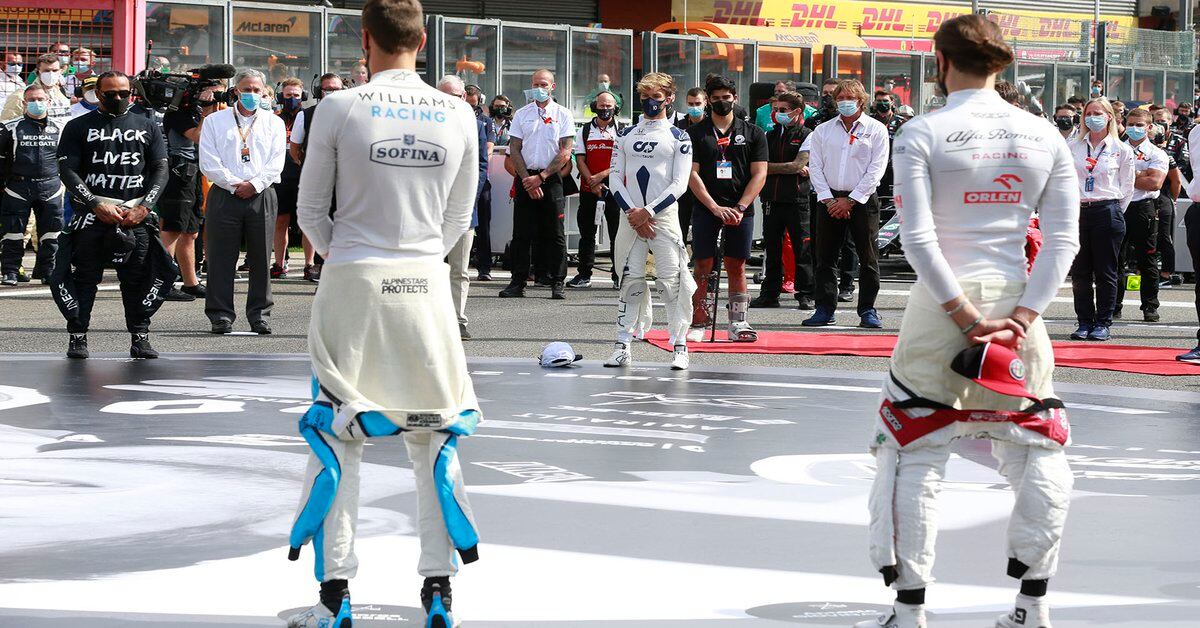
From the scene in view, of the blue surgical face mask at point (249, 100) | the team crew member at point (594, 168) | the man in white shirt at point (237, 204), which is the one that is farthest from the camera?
the team crew member at point (594, 168)

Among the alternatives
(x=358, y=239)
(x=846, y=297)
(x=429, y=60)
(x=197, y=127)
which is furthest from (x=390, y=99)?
(x=429, y=60)

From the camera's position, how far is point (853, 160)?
13312mm

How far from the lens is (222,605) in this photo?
4.72m

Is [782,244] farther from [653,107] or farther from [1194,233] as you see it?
[653,107]

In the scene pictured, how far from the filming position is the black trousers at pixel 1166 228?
17.0m

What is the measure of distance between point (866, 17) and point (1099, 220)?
26.4 m

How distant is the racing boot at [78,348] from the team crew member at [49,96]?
6.30 meters

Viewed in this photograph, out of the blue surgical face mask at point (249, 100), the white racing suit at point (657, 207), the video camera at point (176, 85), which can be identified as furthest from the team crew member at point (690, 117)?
the video camera at point (176, 85)

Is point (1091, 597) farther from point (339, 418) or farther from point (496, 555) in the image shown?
point (339, 418)

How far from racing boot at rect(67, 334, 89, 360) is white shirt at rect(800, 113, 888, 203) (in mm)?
6141

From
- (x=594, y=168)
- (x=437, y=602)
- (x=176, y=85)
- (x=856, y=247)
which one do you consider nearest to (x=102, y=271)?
(x=176, y=85)

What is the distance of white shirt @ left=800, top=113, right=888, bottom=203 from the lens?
13.3m

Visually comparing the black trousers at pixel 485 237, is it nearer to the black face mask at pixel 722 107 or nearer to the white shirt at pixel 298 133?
the white shirt at pixel 298 133

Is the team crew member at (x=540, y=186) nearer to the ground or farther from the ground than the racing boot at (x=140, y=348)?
farther from the ground
